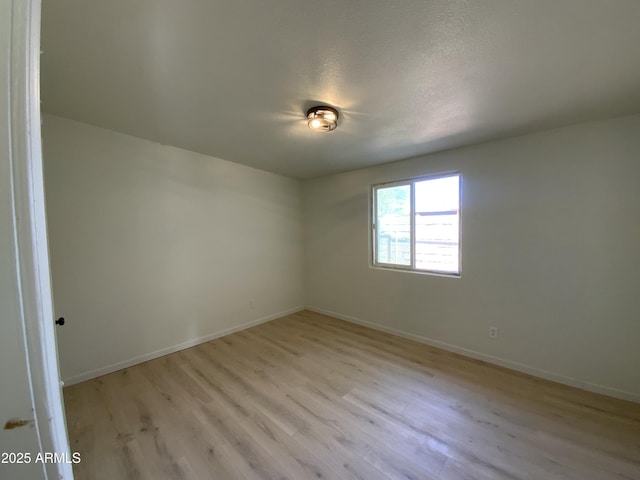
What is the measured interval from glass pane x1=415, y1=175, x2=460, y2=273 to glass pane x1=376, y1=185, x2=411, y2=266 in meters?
0.15

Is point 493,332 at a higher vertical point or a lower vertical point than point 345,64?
lower

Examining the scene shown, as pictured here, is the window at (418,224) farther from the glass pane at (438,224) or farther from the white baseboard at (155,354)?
the white baseboard at (155,354)

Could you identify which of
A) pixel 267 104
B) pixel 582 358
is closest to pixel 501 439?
pixel 582 358

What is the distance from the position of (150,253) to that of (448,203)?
3.41 metres

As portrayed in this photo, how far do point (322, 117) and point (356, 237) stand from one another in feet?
6.87

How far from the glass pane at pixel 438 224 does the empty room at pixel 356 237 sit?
0.03 m

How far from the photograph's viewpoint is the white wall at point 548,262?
6.66ft

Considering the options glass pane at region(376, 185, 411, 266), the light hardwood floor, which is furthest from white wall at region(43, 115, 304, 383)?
glass pane at region(376, 185, 411, 266)

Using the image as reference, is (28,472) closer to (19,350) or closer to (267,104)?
(19,350)

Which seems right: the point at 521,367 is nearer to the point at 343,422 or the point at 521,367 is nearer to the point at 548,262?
the point at 548,262

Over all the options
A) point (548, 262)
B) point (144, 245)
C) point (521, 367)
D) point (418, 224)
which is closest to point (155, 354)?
point (144, 245)

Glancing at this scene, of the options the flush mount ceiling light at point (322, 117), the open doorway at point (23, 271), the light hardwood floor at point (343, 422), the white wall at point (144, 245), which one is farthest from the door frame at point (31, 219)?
the white wall at point (144, 245)

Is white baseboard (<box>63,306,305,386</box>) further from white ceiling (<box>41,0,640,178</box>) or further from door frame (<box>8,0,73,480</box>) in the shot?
door frame (<box>8,0,73,480</box>)

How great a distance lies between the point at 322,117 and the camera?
1.94 metres
